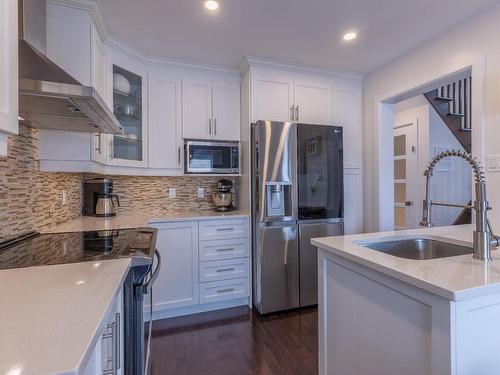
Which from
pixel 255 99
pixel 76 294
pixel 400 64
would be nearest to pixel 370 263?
pixel 76 294

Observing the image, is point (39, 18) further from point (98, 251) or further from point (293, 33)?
point (293, 33)

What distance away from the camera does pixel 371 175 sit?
2990mm

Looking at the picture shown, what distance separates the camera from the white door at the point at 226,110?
282 centimetres

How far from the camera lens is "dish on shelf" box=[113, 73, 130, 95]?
2344 millimetres

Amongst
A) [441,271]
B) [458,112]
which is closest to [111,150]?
[441,271]

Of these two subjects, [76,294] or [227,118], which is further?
[227,118]

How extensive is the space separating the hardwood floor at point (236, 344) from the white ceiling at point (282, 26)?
2.42 m

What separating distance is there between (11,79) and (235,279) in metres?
2.23

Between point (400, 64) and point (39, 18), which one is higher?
point (400, 64)

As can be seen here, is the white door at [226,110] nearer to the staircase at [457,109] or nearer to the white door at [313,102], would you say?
the white door at [313,102]

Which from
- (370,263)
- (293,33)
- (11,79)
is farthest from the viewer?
(293,33)

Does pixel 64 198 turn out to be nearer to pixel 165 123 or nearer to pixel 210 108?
pixel 165 123

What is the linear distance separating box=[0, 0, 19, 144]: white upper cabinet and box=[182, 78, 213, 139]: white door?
1.81m

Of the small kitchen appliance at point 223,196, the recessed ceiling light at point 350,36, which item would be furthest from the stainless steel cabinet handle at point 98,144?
the recessed ceiling light at point 350,36
